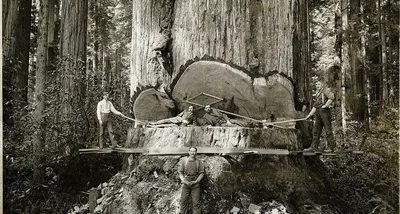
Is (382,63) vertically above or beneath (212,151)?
above

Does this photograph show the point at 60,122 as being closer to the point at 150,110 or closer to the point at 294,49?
the point at 150,110

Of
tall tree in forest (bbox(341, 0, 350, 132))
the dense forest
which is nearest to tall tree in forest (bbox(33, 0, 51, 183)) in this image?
the dense forest

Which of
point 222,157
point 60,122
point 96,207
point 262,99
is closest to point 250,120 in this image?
point 262,99

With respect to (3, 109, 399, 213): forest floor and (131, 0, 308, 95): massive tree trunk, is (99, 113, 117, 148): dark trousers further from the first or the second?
(131, 0, 308, 95): massive tree trunk

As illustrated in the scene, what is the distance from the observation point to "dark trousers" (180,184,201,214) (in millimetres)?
2951

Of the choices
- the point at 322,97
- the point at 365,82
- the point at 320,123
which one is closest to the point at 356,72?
the point at 365,82

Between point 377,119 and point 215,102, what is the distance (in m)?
1.53

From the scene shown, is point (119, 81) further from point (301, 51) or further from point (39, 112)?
point (301, 51)

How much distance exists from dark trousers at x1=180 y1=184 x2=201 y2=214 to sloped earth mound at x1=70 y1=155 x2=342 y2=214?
2.5 inches

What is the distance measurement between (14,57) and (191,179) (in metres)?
2.11

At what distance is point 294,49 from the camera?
3.63 meters

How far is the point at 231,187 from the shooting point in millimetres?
3100

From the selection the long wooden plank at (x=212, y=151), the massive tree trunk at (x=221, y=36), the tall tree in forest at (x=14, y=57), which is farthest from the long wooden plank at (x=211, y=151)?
the tall tree in forest at (x=14, y=57)

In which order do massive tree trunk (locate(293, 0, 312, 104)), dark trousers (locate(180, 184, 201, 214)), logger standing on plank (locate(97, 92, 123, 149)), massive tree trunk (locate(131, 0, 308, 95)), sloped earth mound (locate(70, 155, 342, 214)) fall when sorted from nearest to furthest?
dark trousers (locate(180, 184, 201, 214)) → sloped earth mound (locate(70, 155, 342, 214)) → massive tree trunk (locate(131, 0, 308, 95)) → massive tree trunk (locate(293, 0, 312, 104)) → logger standing on plank (locate(97, 92, 123, 149))
